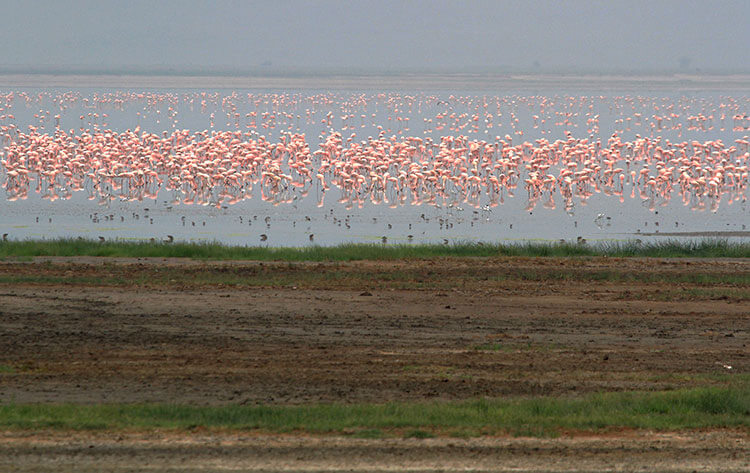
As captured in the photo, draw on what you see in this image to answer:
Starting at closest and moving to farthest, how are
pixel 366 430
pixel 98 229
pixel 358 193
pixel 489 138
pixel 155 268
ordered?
pixel 366 430 < pixel 155 268 < pixel 98 229 < pixel 358 193 < pixel 489 138

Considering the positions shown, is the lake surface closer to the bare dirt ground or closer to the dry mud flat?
the bare dirt ground

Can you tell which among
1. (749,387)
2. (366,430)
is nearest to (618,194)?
(749,387)

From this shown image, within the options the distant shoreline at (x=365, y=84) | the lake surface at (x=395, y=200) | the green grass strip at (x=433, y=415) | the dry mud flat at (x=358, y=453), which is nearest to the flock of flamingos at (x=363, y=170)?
the lake surface at (x=395, y=200)

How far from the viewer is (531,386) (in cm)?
1145

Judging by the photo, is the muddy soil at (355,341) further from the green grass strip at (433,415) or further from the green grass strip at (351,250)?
the green grass strip at (351,250)

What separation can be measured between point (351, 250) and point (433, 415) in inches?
459

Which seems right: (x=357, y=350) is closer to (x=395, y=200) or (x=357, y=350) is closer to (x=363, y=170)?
(x=395, y=200)

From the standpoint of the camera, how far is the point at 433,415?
1020cm

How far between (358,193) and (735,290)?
17.3 meters

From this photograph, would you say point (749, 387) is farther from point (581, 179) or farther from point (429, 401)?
point (581, 179)

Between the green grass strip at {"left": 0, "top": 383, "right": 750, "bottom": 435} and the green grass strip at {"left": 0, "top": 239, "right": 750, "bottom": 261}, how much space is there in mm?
10670

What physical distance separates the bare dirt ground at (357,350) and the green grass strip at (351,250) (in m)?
1.48

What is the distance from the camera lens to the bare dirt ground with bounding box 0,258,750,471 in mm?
9195

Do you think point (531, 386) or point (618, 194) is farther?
point (618, 194)
